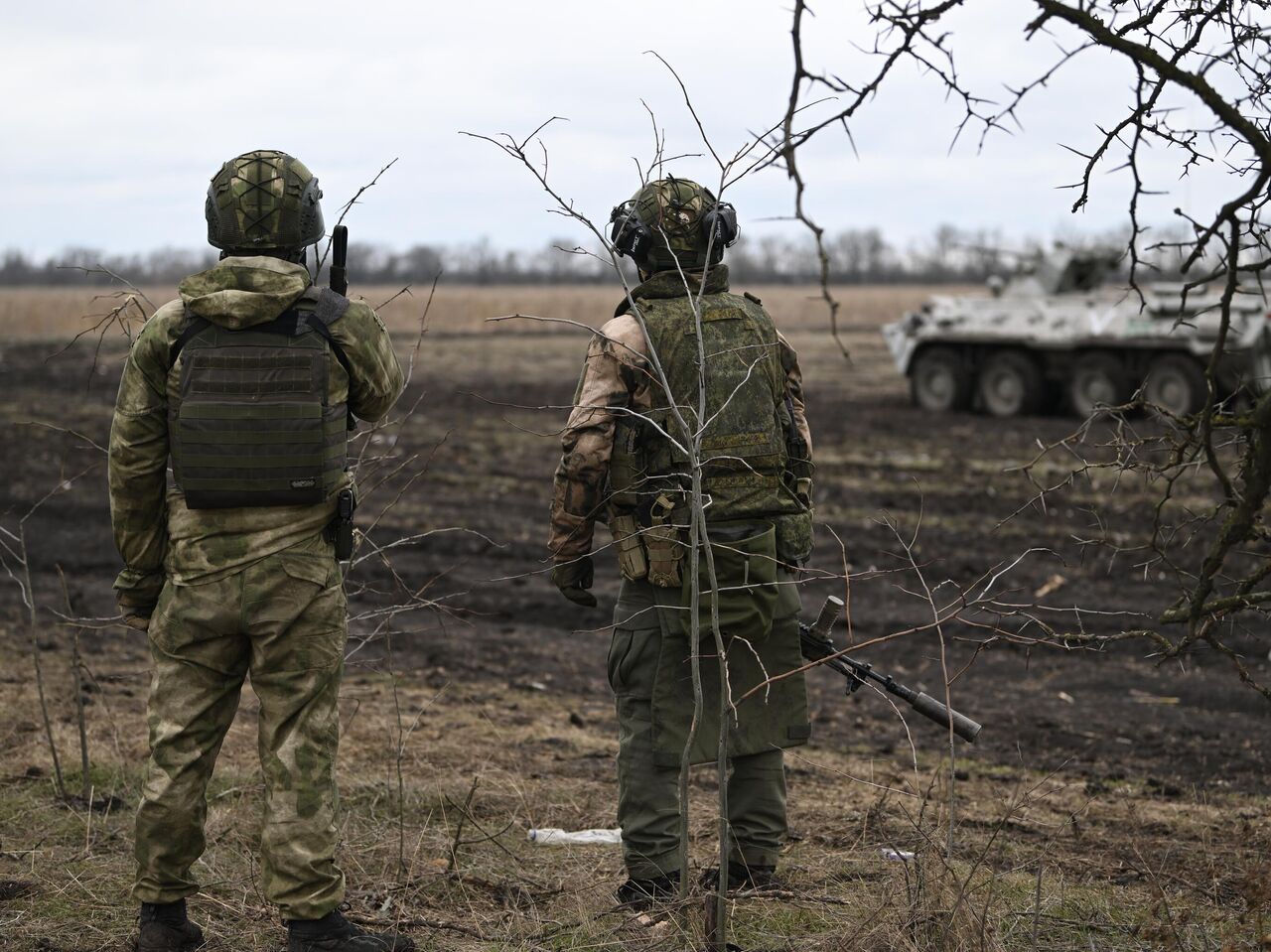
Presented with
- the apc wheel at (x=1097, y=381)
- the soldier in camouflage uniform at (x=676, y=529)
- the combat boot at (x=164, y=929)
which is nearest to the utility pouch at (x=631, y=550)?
the soldier in camouflage uniform at (x=676, y=529)

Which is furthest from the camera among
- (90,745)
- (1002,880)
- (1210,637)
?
(90,745)

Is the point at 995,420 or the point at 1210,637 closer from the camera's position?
the point at 1210,637

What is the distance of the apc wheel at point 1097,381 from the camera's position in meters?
17.3

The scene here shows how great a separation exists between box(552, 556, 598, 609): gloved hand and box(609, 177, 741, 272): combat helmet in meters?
0.86

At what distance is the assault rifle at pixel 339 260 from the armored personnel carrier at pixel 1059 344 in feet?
45.1

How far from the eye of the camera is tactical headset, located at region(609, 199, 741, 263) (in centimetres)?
391

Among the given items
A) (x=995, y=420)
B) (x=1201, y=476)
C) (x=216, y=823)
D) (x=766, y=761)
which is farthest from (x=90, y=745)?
(x=995, y=420)

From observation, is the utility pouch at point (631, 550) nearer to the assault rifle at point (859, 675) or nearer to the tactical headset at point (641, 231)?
the assault rifle at point (859, 675)

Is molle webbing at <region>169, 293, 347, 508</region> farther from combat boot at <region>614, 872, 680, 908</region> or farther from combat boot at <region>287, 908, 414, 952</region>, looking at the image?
combat boot at <region>614, 872, 680, 908</region>

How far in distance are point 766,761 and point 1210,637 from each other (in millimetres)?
1271

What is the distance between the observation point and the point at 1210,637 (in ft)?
11.1

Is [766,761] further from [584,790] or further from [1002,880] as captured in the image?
[584,790]

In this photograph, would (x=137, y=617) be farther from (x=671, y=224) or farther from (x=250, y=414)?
(x=671, y=224)

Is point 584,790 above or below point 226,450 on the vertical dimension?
below
